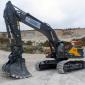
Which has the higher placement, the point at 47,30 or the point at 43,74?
the point at 47,30

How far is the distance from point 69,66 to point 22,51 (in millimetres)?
2668

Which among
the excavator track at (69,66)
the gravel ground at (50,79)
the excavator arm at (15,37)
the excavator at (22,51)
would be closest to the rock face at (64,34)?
the excavator at (22,51)

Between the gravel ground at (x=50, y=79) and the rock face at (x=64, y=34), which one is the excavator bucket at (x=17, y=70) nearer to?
the gravel ground at (x=50, y=79)

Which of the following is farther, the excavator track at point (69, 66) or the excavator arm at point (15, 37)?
the excavator track at point (69, 66)

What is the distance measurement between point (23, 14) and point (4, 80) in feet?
11.2

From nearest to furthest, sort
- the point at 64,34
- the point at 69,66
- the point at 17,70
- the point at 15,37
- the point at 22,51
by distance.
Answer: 1. the point at 17,70
2. the point at 15,37
3. the point at 22,51
4. the point at 69,66
5. the point at 64,34

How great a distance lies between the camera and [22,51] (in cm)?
1616

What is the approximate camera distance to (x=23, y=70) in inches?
615

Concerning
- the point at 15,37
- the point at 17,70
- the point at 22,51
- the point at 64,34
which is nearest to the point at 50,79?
the point at 17,70

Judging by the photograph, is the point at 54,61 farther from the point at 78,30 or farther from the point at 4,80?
the point at 78,30

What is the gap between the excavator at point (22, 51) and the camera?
15739 millimetres

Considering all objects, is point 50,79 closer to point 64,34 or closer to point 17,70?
point 17,70

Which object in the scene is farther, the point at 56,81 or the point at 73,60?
the point at 73,60

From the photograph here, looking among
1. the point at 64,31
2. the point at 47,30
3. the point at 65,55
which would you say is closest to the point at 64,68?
the point at 65,55
